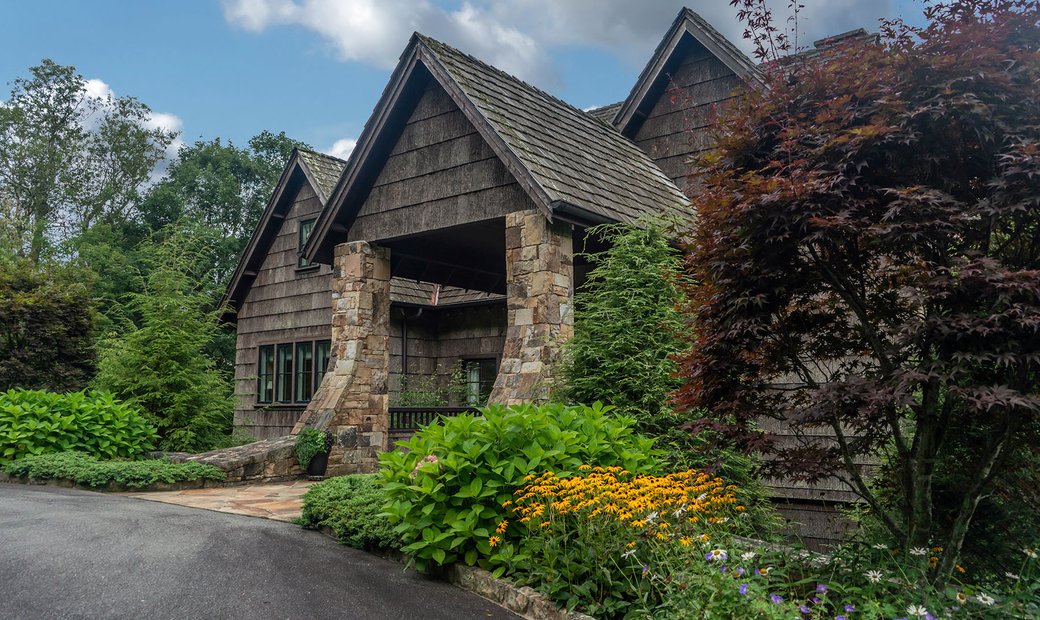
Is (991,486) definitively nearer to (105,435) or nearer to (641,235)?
(641,235)

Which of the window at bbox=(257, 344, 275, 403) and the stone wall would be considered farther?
the window at bbox=(257, 344, 275, 403)

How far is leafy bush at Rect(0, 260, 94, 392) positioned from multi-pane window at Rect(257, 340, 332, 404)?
4091mm

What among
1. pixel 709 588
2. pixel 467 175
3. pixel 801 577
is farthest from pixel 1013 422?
pixel 467 175

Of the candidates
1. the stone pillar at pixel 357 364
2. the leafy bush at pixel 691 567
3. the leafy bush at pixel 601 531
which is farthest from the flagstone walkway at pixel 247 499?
the leafy bush at pixel 691 567

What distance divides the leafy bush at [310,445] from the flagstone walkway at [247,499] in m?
0.42

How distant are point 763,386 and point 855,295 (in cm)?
80

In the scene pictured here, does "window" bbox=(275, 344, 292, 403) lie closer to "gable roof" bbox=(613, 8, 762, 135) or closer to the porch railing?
the porch railing

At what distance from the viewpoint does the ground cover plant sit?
13.3ft

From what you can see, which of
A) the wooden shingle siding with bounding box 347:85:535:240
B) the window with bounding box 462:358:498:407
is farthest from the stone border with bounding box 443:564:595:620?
the window with bounding box 462:358:498:407

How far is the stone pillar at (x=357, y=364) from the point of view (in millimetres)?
11859

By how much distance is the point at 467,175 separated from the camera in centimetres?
1088

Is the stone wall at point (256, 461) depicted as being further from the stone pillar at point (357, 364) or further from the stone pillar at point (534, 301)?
the stone pillar at point (534, 301)

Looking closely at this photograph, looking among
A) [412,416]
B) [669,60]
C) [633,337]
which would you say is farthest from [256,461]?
[669,60]

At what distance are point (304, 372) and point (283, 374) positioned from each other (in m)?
0.82
